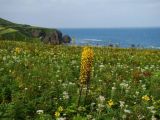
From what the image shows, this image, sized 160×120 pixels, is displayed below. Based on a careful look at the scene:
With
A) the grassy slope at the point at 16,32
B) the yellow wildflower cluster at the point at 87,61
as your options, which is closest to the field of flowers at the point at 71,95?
the yellow wildflower cluster at the point at 87,61

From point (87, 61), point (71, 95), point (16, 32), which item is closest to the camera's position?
point (87, 61)

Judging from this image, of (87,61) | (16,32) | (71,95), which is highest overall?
(87,61)

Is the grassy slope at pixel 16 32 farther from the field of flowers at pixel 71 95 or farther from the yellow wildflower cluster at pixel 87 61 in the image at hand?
the yellow wildflower cluster at pixel 87 61

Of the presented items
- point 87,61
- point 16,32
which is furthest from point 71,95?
point 16,32

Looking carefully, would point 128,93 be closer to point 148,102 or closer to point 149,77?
point 148,102

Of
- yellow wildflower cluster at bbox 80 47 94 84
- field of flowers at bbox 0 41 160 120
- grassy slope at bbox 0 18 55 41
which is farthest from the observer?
grassy slope at bbox 0 18 55 41

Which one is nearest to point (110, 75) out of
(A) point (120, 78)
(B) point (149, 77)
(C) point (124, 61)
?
(A) point (120, 78)

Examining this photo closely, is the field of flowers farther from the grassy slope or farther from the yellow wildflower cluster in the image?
the grassy slope

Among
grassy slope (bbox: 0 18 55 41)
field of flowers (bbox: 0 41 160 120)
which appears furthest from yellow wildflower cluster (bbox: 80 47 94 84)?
grassy slope (bbox: 0 18 55 41)

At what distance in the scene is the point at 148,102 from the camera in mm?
10727

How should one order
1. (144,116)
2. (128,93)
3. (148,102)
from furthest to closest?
(128,93) < (148,102) < (144,116)

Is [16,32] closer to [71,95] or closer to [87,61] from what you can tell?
[71,95]

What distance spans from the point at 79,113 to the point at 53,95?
1.34 metres

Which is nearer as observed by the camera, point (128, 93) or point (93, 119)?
point (93, 119)
